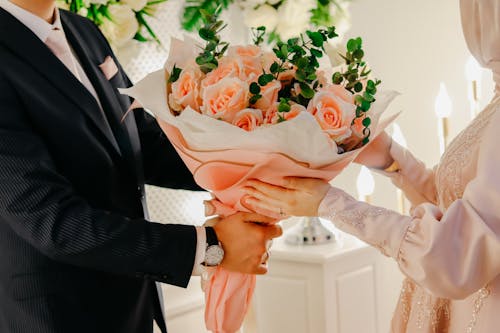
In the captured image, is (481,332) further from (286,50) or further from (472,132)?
(286,50)

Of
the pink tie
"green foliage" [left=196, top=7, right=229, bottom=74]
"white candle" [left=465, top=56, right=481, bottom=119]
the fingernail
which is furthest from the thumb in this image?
"white candle" [left=465, top=56, right=481, bottom=119]

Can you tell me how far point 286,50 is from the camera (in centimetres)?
149

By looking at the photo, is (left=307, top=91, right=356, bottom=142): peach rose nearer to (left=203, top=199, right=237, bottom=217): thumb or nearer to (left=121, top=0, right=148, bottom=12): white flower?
(left=203, top=199, right=237, bottom=217): thumb

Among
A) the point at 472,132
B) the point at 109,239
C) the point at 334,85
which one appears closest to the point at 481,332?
the point at 472,132

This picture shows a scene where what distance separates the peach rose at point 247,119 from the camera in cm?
142

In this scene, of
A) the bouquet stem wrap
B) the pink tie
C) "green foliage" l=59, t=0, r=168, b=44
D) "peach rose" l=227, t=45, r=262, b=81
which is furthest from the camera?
"green foliage" l=59, t=0, r=168, b=44

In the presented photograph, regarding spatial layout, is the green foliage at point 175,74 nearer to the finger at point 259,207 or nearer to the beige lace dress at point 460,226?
the finger at point 259,207

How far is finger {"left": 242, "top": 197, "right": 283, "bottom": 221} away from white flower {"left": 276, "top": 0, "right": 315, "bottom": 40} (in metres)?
1.21

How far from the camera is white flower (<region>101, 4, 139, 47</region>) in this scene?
2430 millimetres

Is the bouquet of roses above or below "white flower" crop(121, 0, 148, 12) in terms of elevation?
below

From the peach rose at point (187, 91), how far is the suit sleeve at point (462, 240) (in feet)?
1.69

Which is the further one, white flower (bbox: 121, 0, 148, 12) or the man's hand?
white flower (bbox: 121, 0, 148, 12)

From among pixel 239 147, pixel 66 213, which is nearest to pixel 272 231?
pixel 239 147

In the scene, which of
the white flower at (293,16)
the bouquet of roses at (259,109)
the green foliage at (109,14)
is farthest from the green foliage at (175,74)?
the white flower at (293,16)
